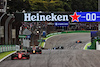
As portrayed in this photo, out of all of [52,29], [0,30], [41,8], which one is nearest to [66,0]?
[41,8]

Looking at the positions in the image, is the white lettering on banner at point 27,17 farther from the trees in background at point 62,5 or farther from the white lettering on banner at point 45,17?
the trees in background at point 62,5

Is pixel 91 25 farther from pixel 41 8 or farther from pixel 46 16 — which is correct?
pixel 46 16

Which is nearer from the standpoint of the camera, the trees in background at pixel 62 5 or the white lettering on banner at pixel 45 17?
the white lettering on banner at pixel 45 17

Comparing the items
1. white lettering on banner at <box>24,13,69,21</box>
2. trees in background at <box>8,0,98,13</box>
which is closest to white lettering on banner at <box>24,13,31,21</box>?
white lettering on banner at <box>24,13,69,21</box>

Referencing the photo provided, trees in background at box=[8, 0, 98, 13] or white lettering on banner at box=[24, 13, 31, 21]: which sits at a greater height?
trees in background at box=[8, 0, 98, 13]

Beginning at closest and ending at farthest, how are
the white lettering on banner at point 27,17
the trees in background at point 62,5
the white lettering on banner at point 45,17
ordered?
the white lettering on banner at point 27,17
the white lettering on banner at point 45,17
the trees in background at point 62,5

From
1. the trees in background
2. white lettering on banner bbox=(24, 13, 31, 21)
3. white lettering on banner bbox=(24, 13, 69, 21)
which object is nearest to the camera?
white lettering on banner bbox=(24, 13, 31, 21)

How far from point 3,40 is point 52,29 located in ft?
163

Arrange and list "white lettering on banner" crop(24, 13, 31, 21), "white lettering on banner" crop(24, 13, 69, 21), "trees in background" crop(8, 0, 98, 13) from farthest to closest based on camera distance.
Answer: "trees in background" crop(8, 0, 98, 13) → "white lettering on banner" crop(24, 13, 69, 21) → "white lettering on banner" crop(24, 13, 31, 21)

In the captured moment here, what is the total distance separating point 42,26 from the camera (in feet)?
251

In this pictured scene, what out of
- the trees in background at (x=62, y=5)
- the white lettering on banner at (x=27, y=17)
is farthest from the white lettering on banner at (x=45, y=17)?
the trees in background at (x=62, y=5)

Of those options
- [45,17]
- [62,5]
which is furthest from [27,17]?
[62,5]

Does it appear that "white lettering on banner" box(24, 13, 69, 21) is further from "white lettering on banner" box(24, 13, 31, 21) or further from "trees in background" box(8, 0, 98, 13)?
"trees in background" box(8, 0, 98, 13)

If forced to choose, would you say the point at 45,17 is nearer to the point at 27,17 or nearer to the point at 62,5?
the point at 27,17
